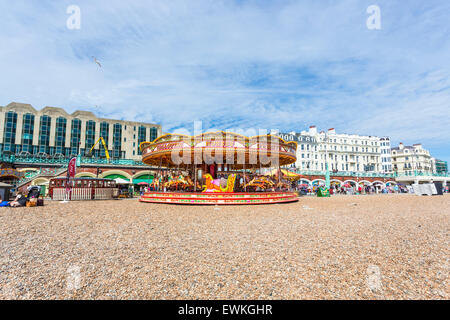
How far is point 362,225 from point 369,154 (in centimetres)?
7527

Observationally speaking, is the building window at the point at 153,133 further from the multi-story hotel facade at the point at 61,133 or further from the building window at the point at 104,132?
the building window at the point at 104,132

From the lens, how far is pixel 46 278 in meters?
3.74

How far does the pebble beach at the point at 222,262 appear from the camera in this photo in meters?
3.39

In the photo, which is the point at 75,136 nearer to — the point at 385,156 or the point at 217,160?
the point at 217,160

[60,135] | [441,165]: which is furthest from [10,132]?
[441,165]

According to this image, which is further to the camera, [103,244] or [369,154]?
[369,154]

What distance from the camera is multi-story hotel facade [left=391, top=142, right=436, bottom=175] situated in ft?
269

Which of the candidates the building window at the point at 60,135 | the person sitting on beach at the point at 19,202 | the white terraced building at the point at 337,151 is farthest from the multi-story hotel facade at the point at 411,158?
the building window at the point at 60,135

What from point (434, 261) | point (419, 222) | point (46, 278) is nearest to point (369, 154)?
point (419, 222)

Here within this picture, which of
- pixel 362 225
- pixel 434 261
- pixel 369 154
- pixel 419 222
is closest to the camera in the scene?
pixel 434 261

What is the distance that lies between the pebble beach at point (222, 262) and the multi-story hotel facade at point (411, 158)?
92.0 m

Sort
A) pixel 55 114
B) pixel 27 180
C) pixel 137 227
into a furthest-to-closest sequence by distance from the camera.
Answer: pixel 55 114
pixel 27 180
pixel 137 227
